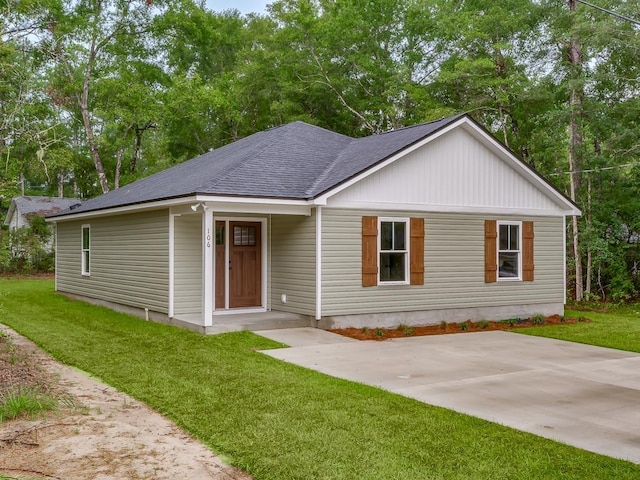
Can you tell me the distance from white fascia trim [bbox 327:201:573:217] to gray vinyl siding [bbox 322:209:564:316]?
10cm

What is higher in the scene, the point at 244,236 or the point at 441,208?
the point at 441,208

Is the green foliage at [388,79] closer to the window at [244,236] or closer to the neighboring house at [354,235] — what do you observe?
the neighboring house at [354,235]

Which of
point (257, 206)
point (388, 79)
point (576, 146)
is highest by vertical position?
point (388, 79)

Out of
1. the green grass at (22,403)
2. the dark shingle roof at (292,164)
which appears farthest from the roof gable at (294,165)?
the green grass at (22,403)

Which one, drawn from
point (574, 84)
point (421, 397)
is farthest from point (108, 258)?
point (574, 84)

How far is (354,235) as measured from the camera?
1117 cm

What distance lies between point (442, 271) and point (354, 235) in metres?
2.27

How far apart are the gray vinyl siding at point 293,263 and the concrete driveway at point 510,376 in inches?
34.3

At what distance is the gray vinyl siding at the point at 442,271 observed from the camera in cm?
1095

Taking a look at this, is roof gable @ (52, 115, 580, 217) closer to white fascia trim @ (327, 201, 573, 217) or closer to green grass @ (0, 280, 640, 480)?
white fascia trim @ (327, 201, 573, 217)

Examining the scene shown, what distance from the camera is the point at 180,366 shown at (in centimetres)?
754

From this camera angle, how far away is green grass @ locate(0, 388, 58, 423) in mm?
5223

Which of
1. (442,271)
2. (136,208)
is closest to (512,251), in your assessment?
(442,271)

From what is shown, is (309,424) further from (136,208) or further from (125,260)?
(125,260)
